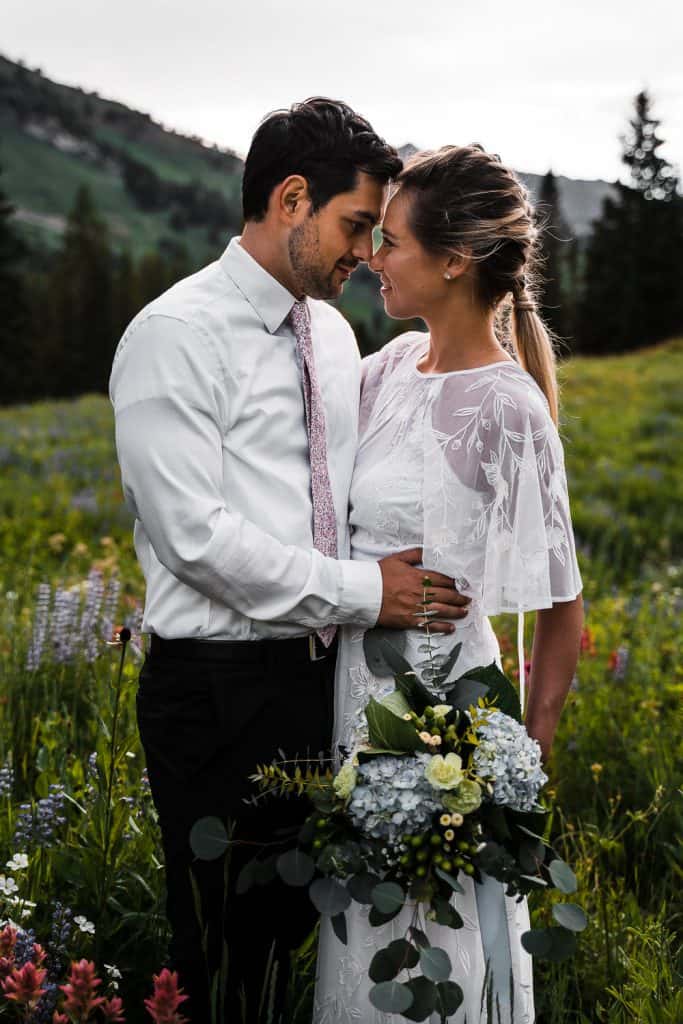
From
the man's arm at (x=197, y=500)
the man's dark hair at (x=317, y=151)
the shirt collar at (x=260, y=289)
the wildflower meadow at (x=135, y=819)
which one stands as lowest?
the wildflower meadow at (x=135, y=819)

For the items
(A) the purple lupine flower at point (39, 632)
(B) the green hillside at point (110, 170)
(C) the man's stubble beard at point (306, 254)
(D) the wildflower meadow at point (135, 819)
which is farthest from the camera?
(B) the green hillside at point (110, 170)

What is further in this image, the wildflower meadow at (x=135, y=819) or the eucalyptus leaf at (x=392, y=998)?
the wildflower meadow at (x=135, y=819)

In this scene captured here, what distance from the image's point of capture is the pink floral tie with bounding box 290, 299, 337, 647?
284 cm

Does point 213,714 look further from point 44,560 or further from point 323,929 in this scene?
point 44,560

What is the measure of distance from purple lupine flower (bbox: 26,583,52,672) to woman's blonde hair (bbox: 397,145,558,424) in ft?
7.93

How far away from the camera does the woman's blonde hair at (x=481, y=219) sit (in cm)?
298

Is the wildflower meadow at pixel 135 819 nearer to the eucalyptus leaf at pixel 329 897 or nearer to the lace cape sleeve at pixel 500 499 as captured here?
the eucalyptus leaf at pixel 329 897

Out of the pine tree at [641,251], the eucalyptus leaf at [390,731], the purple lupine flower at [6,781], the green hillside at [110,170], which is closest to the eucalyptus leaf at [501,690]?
the eucalyptus leaf at [390,731]

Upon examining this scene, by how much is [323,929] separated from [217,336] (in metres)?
1.70

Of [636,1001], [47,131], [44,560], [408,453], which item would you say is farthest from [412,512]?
[47,131]

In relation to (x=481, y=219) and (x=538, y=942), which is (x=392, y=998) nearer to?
(x=538, y=942)

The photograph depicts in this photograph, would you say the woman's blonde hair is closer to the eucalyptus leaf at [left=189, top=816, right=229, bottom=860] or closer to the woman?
the woman

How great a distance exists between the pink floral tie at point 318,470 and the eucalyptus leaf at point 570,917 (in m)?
1.10

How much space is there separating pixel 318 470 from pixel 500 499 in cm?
52
